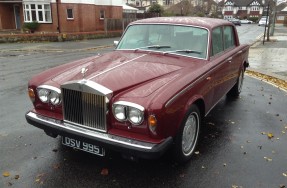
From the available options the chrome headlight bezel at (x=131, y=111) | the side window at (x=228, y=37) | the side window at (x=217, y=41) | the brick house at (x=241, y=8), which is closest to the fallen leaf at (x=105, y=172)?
the chrome headlight bezel at (x=131, y=111)

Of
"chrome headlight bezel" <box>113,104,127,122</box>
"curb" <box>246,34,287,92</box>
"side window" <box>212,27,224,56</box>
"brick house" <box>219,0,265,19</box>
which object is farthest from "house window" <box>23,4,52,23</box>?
"brick house" <box>219,0,265,19</box>

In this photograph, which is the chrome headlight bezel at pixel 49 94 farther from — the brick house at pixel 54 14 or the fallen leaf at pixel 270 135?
the brick house at pixel 54 14

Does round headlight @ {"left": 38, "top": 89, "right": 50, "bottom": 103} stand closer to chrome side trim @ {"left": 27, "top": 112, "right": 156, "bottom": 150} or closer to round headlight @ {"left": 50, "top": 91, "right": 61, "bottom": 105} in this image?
round headlight @ {"left": 50, "top": 91, "right": 61, "bottom": 105}

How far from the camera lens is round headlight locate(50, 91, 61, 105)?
144 inches

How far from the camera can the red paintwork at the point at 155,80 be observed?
3.16 m

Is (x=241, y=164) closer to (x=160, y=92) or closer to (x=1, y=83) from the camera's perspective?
(x=160, y=92)

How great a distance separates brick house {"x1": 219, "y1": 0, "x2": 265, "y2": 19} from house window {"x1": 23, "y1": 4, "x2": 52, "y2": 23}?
83931 millimetres

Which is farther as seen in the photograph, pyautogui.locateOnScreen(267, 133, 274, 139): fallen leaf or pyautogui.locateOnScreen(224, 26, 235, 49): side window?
pyautogui.locateOnScreen(224, 26, 235, 49): side window

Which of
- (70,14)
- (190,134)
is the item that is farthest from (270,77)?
(70,14)

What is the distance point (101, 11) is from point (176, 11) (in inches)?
1176

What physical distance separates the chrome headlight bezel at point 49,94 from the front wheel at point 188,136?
160cm

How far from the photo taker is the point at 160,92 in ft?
10.7

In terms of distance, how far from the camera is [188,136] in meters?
3.87

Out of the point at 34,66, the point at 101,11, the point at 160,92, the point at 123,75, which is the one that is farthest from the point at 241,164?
the point at 101,11
